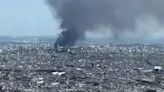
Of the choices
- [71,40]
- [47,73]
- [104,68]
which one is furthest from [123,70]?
[71,40]

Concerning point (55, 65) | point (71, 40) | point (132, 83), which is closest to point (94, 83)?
point (132, 83)

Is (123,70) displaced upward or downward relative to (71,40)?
downward

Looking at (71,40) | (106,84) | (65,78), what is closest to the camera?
(106,84)

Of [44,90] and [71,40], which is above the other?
[71,40]

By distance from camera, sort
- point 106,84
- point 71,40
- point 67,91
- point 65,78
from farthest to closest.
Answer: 1. point 71,40
2. point 65,78
3. point 106,84
4. point 67,91

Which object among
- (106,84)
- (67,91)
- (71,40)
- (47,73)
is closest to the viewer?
(67,91)

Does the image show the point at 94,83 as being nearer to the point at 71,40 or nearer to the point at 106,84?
the point at 106,84

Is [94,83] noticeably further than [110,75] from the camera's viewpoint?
No

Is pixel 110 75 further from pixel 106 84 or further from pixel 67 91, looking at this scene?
pixel 67 91

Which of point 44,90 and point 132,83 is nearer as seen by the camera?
point 44,90
